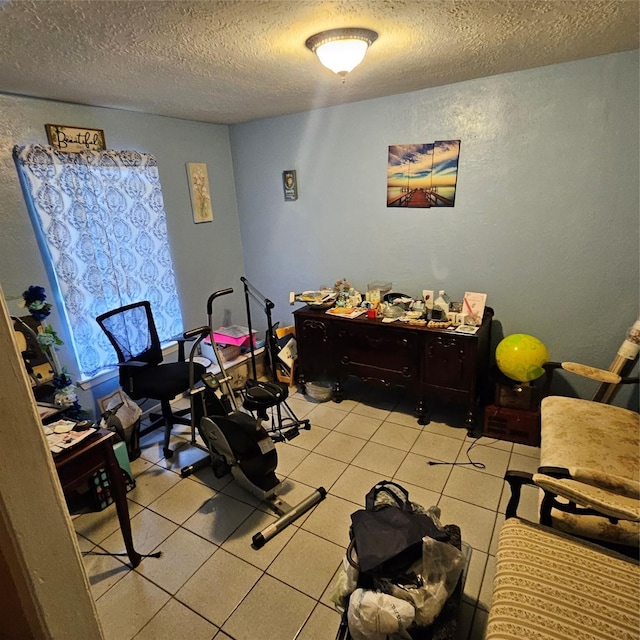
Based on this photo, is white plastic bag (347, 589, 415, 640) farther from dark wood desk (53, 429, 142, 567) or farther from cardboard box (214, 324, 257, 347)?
cardboard box (214, 324, 257, 347)

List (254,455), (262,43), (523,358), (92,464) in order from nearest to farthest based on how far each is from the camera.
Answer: (92,464), (262,43), (254,455), (523,358)

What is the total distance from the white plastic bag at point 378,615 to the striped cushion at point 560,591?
0.91ft

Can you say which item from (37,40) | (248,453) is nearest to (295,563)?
(248,453)

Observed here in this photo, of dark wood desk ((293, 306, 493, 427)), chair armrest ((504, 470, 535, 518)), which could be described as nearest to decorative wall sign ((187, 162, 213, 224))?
dark wood desk ((293, 306, 493, 427))

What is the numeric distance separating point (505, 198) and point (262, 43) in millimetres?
1870

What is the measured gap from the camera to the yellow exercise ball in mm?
2477

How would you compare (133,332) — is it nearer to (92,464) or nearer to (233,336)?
(233,336)

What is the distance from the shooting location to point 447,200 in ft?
9.38

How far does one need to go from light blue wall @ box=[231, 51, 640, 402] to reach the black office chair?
1.58 meters

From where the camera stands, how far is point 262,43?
173cm

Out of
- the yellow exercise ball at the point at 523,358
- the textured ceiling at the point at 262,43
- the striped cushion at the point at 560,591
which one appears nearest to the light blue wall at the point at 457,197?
the textured ceiling at the point at 262,43

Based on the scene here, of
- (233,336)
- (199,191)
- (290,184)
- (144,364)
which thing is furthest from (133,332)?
(290,184)

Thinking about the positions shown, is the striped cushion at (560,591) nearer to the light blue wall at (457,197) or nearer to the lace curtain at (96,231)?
the light blue wall at (457,197)

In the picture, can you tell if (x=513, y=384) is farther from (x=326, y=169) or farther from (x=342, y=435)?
(x=326, y=169)
